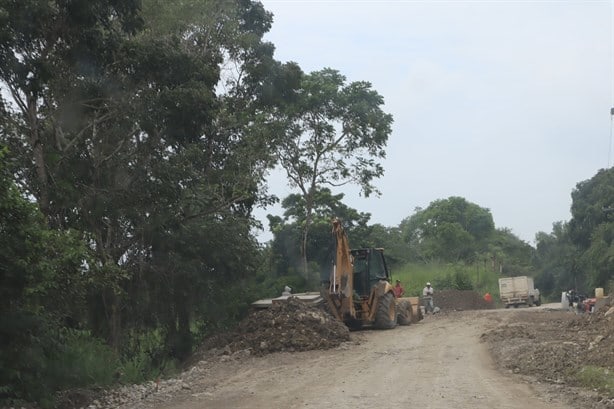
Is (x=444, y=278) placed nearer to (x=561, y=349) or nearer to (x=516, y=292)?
(x=516, y=292)

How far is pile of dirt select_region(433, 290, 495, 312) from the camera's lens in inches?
1797

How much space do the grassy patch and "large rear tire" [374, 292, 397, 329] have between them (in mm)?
11404

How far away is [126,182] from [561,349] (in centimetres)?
1061

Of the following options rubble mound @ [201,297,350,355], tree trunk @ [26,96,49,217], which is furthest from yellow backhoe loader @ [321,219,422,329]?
tree trunk @ [26,96,49,217]

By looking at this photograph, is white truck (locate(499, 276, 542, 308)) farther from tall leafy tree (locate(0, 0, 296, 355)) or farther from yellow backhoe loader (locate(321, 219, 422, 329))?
tall leafy tree (locate(0, 0, 296, 355))

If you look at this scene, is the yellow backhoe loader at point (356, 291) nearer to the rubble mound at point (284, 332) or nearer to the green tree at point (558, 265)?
the rubble mound at point (284, 332)

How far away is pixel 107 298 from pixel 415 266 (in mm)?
45032

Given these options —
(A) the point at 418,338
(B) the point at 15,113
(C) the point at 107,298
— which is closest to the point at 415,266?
(A) the point at 418,338

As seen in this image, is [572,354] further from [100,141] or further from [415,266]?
[415,266]

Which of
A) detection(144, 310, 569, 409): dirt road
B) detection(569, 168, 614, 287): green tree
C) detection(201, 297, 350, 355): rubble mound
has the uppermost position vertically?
detection(569, 168, 614, 287): green tree

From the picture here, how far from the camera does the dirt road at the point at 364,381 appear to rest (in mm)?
10742

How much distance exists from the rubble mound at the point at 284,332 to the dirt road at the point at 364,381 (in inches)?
18.8

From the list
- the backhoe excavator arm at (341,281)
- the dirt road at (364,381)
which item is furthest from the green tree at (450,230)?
the dirt road at (364,381)

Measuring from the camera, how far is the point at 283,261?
42188 mm
